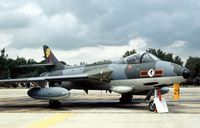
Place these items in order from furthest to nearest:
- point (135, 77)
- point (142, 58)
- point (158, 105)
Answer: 1. point (142, 58)
2. point (135, 77)
3. point (158, 105)

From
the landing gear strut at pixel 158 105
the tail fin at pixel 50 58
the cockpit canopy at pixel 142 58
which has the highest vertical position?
the tail fin at pixel 50 58

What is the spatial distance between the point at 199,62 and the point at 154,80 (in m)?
100

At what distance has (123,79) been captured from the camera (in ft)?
65.6

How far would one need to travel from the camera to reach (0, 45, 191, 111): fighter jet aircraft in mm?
18297

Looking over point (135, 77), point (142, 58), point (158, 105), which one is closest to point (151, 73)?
point (135, 77)

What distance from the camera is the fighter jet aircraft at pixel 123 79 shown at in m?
18.3

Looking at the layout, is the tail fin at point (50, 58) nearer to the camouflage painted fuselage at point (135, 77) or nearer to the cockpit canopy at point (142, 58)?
the camouflage painted fuselage at point (135, 77)

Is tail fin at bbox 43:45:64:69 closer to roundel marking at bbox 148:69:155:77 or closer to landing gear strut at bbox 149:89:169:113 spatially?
roundel marking at bbox 148:69:155:77

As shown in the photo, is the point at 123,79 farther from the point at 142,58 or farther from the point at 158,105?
the point at 158,105

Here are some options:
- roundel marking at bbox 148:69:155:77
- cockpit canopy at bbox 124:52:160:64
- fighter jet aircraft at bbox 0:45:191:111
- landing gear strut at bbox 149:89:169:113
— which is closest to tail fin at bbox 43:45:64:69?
fighter jet aircraft at bbox 0:45:191:111

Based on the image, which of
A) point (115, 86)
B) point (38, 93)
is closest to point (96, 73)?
point (115, 86)

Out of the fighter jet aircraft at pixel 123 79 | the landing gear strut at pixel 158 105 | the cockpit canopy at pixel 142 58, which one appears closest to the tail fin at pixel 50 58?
the fighter jet aircraft at pixel 123 79
